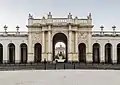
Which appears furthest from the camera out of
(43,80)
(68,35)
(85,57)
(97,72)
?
(85,57)

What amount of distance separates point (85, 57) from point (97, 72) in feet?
61.1

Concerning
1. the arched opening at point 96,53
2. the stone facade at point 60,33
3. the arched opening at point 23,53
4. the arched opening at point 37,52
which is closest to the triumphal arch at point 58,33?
the stone facade at point 60,33

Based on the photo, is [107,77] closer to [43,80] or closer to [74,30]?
[43,80]

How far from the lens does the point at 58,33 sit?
128 ft

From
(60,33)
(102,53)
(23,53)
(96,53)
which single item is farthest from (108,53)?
(23,53)

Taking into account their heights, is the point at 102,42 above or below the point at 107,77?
above

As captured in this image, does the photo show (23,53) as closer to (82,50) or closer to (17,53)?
(17,53)

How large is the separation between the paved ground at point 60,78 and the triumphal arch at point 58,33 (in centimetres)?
1594

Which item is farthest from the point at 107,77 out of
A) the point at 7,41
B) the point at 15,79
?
the point at 7,41

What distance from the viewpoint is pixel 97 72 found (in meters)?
22.2

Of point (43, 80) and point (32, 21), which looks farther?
point (32, 21)

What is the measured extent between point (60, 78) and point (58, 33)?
64.2 feet

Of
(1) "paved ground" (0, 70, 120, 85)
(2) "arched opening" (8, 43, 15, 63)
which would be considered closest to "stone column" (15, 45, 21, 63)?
(2) "arched opening" (8, 43, 15, 63)

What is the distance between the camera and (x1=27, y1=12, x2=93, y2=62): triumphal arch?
38062 mm
